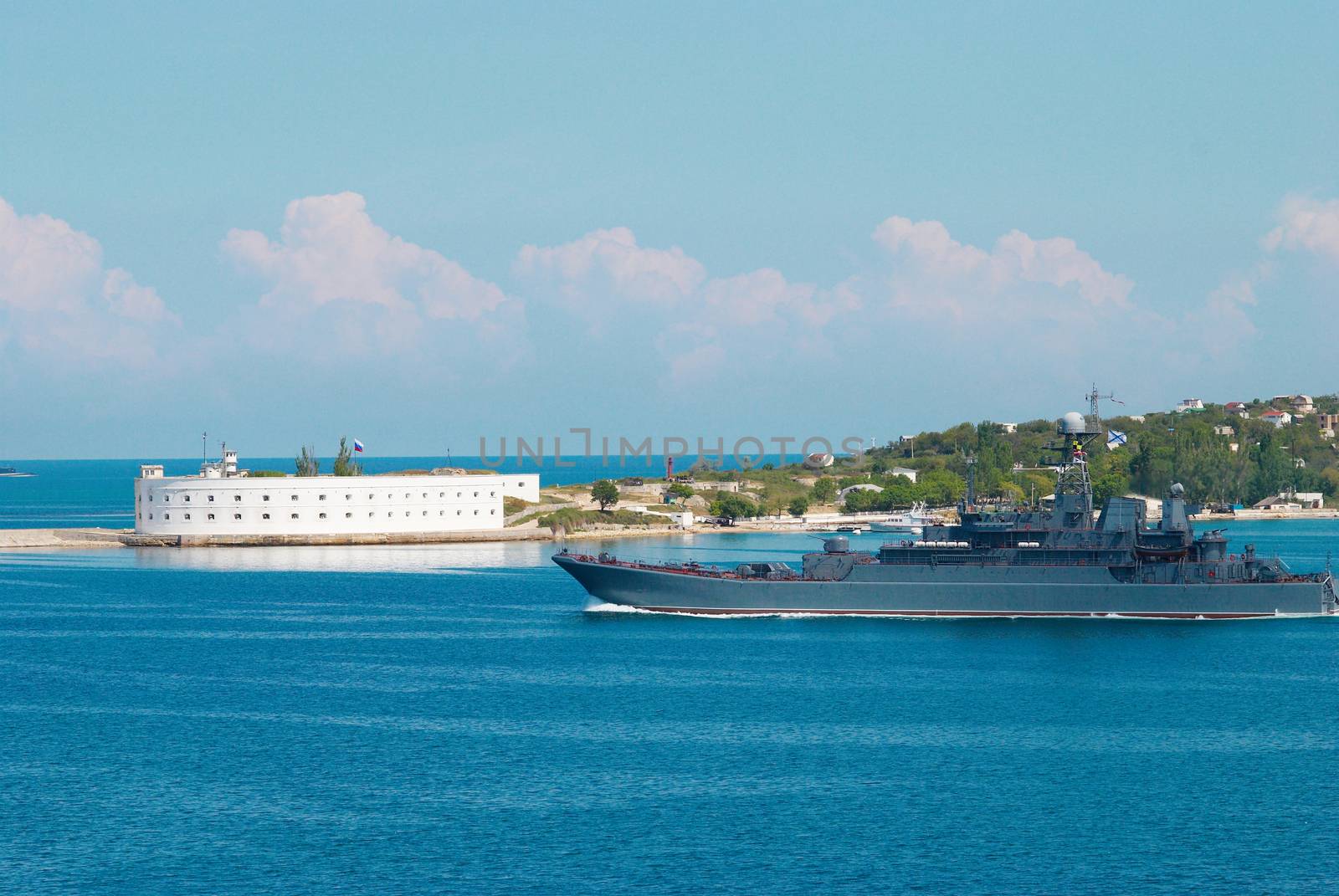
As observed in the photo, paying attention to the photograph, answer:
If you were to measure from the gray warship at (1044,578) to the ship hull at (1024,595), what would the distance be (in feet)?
0.12

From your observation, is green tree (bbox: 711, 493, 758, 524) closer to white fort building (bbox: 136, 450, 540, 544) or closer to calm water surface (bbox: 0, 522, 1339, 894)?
white fort building (bbox: 136, 450, 540, 544)

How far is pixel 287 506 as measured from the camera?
107812mm

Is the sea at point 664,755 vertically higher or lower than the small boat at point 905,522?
lower

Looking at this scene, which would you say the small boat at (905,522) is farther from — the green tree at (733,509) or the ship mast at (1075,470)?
the ship mast at (1075,470)

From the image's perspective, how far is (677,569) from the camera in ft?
217

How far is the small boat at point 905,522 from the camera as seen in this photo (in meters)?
136

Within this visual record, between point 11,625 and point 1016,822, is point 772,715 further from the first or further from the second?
point 11,625

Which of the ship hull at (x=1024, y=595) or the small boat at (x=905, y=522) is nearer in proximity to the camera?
the ship hull at (x=1024, y=595)

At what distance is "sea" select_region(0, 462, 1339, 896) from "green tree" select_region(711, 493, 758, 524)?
82.4m

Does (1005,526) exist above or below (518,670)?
Answer: above

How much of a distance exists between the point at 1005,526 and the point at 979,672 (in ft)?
47.4

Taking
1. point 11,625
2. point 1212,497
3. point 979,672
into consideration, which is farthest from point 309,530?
point 1212,497

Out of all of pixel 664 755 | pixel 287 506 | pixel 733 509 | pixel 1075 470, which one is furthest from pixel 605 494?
pixel 664 755

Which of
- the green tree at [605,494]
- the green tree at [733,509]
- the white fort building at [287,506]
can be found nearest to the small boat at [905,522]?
the green tree at [733,509]
